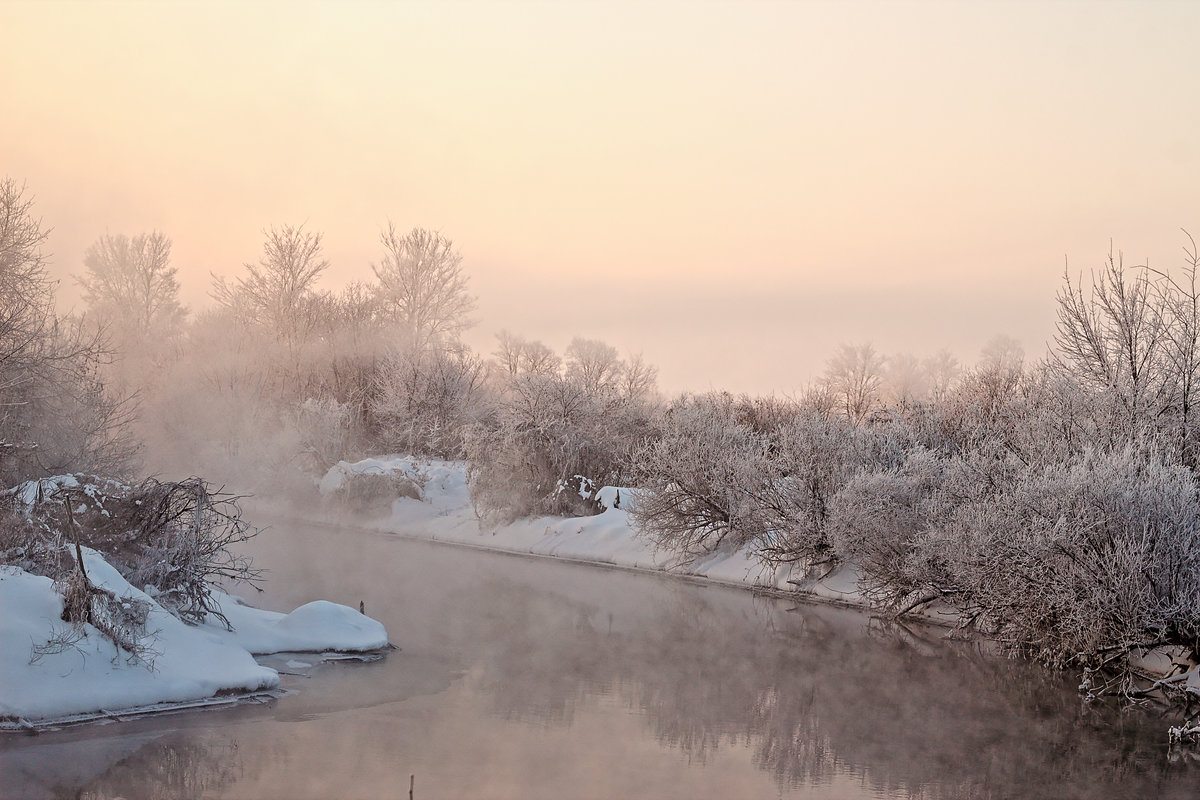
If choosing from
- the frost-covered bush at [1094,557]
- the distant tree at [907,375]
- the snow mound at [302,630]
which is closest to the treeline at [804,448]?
the frost-covered bush at [1094,557]

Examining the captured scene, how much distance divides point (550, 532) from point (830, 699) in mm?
15203

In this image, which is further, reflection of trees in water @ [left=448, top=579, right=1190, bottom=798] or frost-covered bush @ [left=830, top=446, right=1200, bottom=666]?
frost-covered bush @ [left=830, top=446, right=1200, bottom=666]

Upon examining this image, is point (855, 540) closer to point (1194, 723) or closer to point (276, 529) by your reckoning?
point (1194, 723)

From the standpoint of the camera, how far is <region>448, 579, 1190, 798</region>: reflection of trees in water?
33.2ft

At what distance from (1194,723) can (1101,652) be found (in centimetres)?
195

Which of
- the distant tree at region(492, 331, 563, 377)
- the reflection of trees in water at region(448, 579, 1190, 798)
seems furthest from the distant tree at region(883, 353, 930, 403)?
the reflection of trees in water at region(448, 579, 1190, 798)

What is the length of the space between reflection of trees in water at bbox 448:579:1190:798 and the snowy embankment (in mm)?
2895

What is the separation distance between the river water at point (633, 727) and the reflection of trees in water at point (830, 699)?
0.04 meters

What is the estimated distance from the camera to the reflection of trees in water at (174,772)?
829 centimetres

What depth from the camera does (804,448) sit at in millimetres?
21594

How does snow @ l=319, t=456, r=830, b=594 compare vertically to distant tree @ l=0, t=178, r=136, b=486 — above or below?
below

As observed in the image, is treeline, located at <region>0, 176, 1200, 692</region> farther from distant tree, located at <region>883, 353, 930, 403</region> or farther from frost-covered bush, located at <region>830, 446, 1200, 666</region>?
distant tree, located at <region>883, 353, 930, 403</region>

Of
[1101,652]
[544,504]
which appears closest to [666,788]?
[1101,652]

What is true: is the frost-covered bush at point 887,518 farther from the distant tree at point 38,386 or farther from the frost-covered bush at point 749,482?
the distant tree at point 38,386
